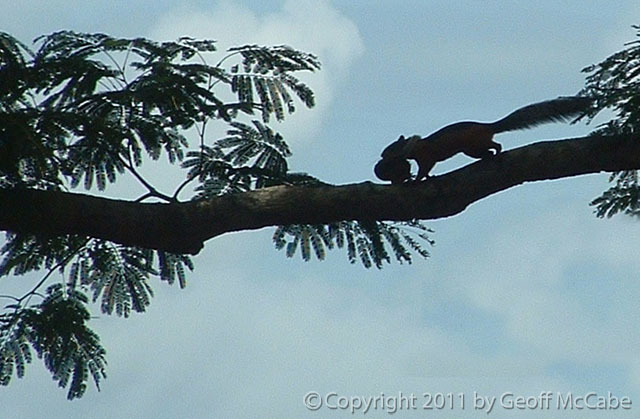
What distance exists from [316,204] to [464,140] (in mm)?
1677

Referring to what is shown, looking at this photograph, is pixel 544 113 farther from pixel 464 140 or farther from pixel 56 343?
pixel 56 343

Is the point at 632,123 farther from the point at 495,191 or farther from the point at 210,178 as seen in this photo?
the point at 210,178

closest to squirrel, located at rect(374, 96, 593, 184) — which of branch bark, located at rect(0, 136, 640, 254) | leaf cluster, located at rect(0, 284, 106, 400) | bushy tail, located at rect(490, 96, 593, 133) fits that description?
bushy tail, located at rect(490, 96, 593, 133)

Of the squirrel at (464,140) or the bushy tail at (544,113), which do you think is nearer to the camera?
the bushy tail at (544,113)

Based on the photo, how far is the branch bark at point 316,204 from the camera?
5.62 m

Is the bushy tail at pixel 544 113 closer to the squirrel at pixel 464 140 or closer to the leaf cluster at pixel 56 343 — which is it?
the squirrel at pixel 464 140

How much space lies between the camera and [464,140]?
698 centimetres

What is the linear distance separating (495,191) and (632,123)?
82 cm

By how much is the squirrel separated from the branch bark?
78 cm

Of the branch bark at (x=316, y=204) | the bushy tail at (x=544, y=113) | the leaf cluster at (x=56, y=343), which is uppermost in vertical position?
the bushy tail at (x=544, y=113)

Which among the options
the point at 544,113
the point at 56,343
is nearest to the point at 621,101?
the point at 544,113

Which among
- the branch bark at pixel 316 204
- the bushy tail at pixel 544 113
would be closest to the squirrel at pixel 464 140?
the bushy tail at pixel 544 113

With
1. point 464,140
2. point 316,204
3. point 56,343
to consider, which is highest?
point 464,140

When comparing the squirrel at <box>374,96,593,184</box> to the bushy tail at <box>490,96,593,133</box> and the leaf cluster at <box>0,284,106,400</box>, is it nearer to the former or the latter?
the bushy tail at <box>490,96,593,133</box>
